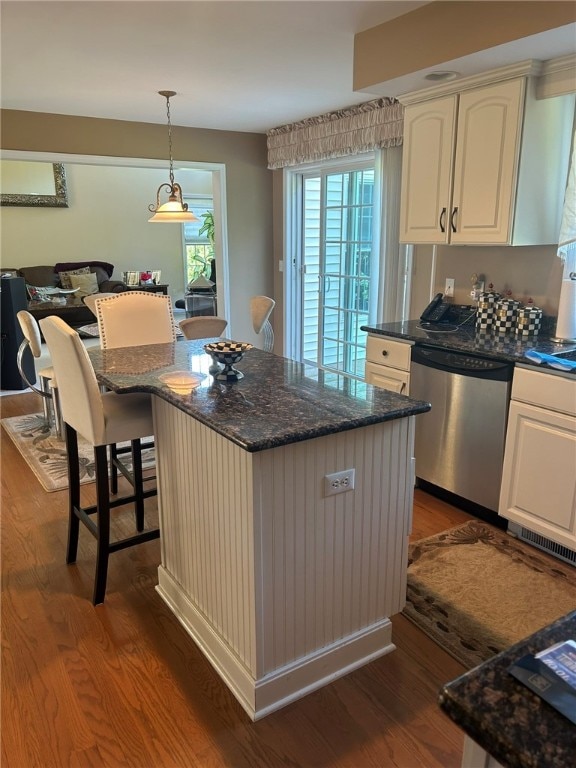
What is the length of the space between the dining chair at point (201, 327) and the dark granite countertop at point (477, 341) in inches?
37.0

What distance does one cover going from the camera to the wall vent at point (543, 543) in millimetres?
2607

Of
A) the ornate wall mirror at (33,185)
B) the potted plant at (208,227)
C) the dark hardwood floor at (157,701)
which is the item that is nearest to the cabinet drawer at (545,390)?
the dark hardwood floor at (157,701)

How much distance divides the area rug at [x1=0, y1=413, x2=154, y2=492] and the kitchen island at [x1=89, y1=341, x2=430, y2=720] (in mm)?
1649

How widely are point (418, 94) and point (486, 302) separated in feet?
3.98

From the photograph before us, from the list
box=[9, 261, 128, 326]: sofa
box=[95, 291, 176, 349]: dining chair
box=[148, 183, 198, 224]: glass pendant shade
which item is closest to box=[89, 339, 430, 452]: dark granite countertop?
box=[95, 291, 176, 349]: dining chair

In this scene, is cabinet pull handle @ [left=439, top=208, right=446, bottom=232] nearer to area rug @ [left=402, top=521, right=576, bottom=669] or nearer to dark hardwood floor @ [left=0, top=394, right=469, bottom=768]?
area rug @ [left=402, top=521, right=576, bottom=669]

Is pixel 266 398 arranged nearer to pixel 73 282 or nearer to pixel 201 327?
pixel 201 327

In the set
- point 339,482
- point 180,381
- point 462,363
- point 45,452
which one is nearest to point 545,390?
point 462,363

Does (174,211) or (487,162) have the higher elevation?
(487,162)

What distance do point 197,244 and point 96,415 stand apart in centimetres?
881

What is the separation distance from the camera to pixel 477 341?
9.76ft

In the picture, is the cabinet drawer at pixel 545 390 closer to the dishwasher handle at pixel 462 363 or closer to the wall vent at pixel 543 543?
the dishwasher handle at pixel 462 363

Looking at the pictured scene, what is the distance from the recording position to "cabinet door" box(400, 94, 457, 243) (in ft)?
10.1

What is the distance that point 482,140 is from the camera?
2.88 metres
